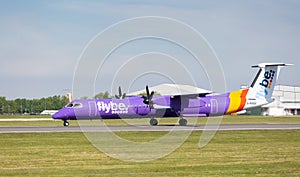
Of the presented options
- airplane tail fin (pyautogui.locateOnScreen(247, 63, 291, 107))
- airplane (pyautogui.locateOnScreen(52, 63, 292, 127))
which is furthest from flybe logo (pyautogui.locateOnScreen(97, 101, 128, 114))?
airplane tail fin (pyautogui.locateOnScreen(247, 63, 291, 107))

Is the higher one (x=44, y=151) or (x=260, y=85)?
(x=260, y=85)

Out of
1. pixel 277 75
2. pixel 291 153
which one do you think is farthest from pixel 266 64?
pixel 291 153

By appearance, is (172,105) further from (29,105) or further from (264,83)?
(29,105)

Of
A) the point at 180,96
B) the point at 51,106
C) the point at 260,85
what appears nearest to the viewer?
the point at 180,96

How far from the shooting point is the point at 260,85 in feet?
168

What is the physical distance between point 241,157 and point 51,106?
144 m

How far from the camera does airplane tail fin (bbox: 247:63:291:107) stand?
50.8 meters

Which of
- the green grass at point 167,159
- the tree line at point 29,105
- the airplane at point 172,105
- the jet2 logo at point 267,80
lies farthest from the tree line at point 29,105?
the green grass at point 167,159

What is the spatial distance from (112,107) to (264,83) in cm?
1462

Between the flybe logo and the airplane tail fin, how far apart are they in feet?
39.2

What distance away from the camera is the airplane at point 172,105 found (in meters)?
47.3

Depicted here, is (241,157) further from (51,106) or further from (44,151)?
(51,106)

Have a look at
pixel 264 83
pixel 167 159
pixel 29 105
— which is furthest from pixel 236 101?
pixel 29 105

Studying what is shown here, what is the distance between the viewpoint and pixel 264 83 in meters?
51.2
